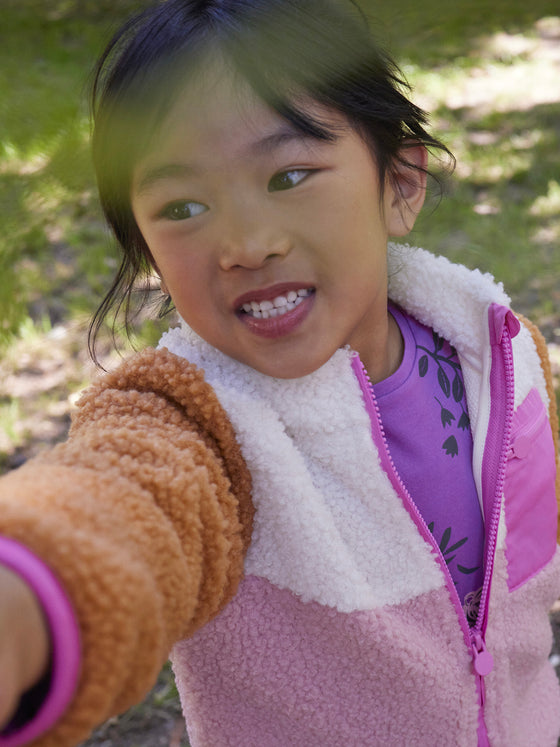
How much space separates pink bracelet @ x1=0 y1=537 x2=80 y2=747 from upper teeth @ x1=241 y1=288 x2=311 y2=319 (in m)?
0.52

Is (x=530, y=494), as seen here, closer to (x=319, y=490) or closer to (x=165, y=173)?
(x=319, y=490)

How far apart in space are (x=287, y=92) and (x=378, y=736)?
98 cm

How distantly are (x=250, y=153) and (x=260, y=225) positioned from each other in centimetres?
9

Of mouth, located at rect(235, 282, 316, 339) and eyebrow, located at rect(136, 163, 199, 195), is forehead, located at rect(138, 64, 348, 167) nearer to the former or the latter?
eyebrow, located at rect(136, 163, 199, 195)

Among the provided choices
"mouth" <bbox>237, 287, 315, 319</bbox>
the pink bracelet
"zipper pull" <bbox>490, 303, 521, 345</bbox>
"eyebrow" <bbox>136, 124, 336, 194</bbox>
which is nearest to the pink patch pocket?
"zipper pull" <bbox>490, 303, 521, 345</bbox>

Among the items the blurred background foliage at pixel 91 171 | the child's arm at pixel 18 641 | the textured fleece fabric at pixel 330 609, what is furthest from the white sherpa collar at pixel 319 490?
the child's arm at pixel 18 641

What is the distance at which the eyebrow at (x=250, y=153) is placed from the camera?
1.00 m

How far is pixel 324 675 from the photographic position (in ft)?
3.92

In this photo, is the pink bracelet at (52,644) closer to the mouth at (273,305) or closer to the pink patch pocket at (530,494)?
the mouth at (273,305)

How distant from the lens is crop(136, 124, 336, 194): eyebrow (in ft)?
3.27

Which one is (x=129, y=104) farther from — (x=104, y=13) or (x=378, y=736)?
(x=378, y=736)

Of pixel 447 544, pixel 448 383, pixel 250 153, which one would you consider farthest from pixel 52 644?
pixel 448 383

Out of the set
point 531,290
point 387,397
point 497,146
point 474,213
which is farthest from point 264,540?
point 497,146

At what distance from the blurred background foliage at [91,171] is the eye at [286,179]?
0.20m
